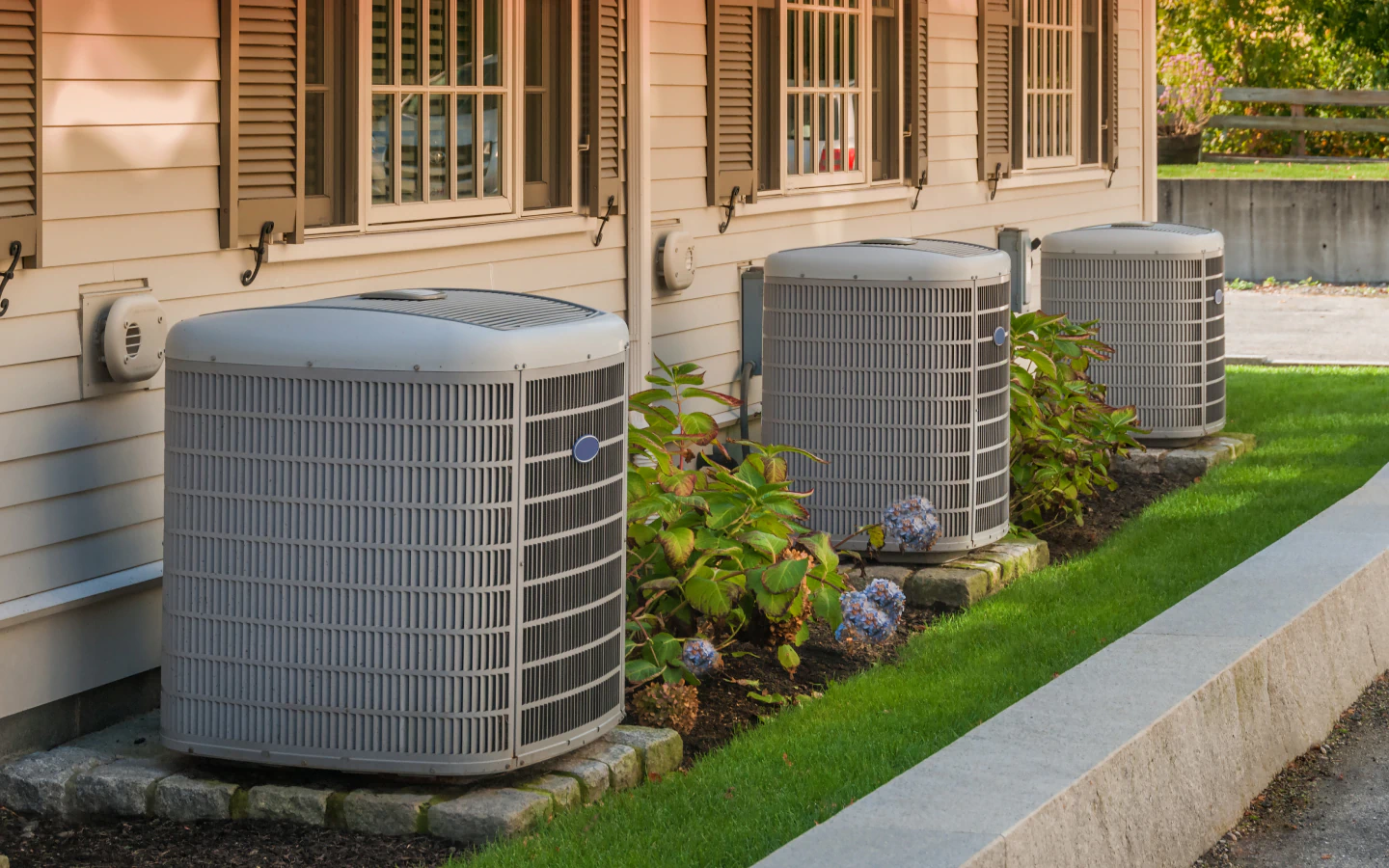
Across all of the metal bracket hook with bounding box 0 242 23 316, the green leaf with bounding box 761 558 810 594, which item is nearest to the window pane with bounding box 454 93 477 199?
the green leaf with bounding box 761 558 810 594

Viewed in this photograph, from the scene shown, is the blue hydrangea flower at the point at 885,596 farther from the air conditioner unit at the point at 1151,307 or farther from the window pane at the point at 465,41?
the air conditioner unit at the point at 1151,307

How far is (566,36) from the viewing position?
6582 millimetres

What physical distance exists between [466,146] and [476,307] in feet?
6.27

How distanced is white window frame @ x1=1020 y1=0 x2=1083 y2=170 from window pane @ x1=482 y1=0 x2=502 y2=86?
16.6ft

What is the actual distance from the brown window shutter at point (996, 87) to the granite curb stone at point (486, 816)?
6.76 meters

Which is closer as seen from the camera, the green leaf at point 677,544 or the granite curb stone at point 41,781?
the granite curb stone at point 41,781

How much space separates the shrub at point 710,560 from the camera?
5203 mm

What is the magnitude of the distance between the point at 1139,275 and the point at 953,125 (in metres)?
1.34

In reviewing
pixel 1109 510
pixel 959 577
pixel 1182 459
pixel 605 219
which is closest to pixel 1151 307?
pixel 1182 459

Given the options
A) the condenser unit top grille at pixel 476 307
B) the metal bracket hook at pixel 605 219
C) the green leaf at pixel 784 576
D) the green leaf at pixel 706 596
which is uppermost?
the metal bracket hook at pixel 605 219

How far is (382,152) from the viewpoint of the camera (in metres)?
5.76

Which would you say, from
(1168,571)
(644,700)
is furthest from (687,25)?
(644,700)

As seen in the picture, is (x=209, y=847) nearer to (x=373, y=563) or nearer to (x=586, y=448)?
(x=373, y=563)

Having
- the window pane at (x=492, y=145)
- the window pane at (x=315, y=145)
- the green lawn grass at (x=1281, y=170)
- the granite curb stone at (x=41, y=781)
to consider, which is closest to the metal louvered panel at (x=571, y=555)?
the granite curb stone at (x=41, y=781)
